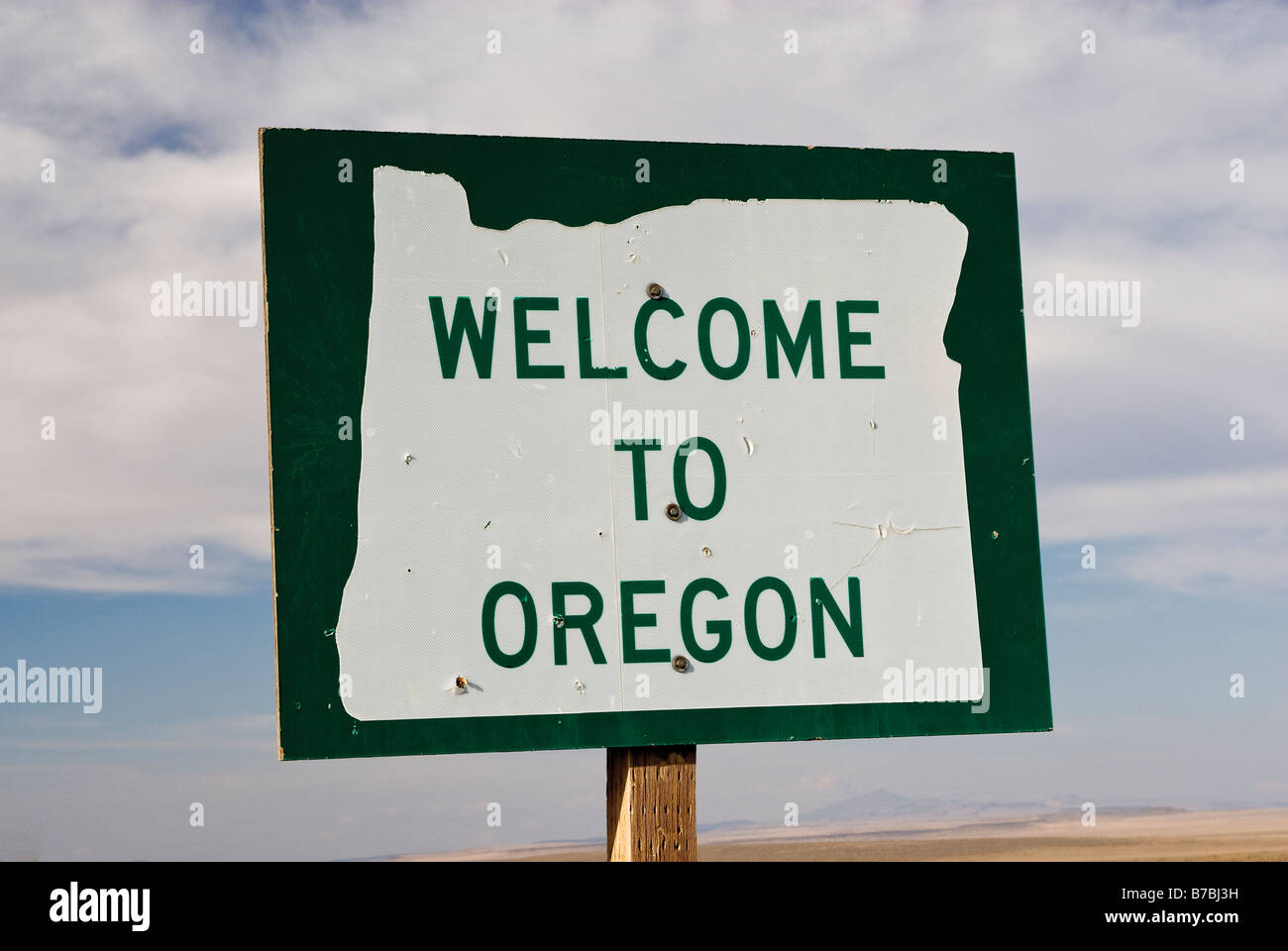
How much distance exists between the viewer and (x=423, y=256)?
687cm

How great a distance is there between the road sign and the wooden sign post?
0.40ft

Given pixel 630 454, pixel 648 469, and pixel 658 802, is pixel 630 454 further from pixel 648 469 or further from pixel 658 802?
pixel 658 802

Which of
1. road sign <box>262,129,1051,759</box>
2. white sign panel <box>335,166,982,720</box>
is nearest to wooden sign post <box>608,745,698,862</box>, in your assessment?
road sign <box>262,129,1051,759</box>

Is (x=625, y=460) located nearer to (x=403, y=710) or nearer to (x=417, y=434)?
(x=417, y=434)

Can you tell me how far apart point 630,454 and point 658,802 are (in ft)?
5.47

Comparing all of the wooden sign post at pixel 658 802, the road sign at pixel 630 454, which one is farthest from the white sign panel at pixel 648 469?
the wooden sign post at pixel 658 802

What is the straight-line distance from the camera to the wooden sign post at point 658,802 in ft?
21.8

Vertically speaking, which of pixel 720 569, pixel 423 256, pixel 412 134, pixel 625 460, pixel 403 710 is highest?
pixel 412 134

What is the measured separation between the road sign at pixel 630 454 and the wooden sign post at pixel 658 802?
0.12 meters

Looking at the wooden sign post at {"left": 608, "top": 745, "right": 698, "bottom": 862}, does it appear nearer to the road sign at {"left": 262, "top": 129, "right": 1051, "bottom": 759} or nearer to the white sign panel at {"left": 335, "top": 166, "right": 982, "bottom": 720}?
the road sign at {"left": 262, "top": 129, "right": 1051, "bottom": 759}

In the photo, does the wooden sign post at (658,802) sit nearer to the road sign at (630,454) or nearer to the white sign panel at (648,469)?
the road sign at (630,454)

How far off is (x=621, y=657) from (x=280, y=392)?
2037mm

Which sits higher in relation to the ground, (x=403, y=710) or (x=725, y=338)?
(x=725, y=338)
